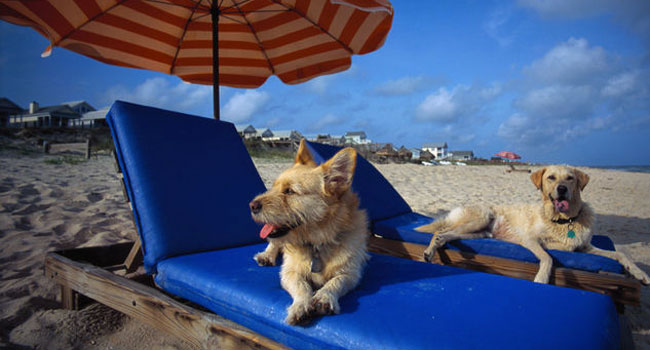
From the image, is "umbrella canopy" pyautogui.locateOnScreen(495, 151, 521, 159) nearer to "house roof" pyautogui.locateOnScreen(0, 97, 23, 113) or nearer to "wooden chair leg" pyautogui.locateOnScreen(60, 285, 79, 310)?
"wooden chair leg" pyautogui.locateOnScreen(60, 285, 79, 310)

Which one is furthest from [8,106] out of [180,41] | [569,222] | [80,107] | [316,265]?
[569,222]

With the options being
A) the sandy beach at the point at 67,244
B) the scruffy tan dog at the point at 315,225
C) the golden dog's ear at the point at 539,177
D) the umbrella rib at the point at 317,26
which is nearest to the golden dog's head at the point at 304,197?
the scruffy tan dog at the point at 315,225

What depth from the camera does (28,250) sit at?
3564 millimetres


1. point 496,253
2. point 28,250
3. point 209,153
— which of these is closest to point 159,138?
point 209,153

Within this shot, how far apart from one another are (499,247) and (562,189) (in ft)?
3.28

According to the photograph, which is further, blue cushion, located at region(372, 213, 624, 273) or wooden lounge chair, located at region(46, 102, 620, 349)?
blue cushion, located at region(372, 213, 624, 273)

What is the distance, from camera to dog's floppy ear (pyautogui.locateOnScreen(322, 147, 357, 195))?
191 cm

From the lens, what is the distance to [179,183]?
2744 mm

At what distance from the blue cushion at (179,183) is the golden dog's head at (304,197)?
1.04 metres

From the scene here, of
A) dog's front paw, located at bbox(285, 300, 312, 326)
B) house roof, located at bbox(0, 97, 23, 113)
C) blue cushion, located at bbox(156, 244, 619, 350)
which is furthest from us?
house roof, located at bbox(0, 97, 23, 113)

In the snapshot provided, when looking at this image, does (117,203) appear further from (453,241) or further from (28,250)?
(453,241)

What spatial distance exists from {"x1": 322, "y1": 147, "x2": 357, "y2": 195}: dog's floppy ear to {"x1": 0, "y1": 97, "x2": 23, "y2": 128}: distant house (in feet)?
153

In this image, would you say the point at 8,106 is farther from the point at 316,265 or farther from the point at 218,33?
the point at 316,265

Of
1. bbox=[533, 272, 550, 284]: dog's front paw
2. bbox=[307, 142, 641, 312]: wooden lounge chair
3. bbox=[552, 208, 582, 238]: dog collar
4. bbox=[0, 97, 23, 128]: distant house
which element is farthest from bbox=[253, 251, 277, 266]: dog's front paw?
bbox=[0, 97, 23, 128]: distant house
